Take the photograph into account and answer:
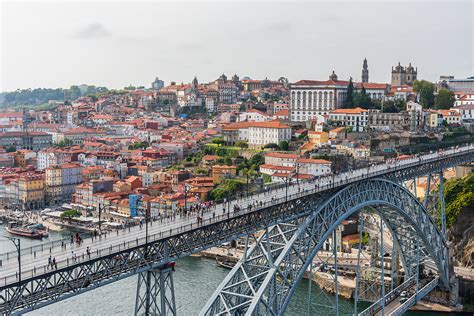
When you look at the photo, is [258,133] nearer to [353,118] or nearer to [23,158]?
[353,118]

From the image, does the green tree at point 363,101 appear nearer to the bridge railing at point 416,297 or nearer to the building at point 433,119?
the building at point 433,119

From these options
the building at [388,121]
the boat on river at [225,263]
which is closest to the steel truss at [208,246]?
the boat on river at [225,263]

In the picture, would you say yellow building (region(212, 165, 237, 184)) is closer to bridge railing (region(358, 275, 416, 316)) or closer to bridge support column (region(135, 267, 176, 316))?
bridge railing (region(358, 275, 416, 316))

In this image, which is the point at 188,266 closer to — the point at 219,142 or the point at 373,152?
the point at 373,152

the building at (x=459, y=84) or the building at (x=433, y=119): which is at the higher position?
the building at (x=459, y=84)

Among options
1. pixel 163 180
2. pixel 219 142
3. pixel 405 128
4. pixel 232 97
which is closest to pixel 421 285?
pixel 163 180

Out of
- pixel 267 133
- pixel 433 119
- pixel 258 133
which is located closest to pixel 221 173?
pixel 267 133

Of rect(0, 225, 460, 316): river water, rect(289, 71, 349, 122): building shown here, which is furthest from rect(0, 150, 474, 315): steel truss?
rect(289, 71, 349, 122): building

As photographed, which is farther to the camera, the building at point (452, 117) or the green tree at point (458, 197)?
the building at point (452, 117)
